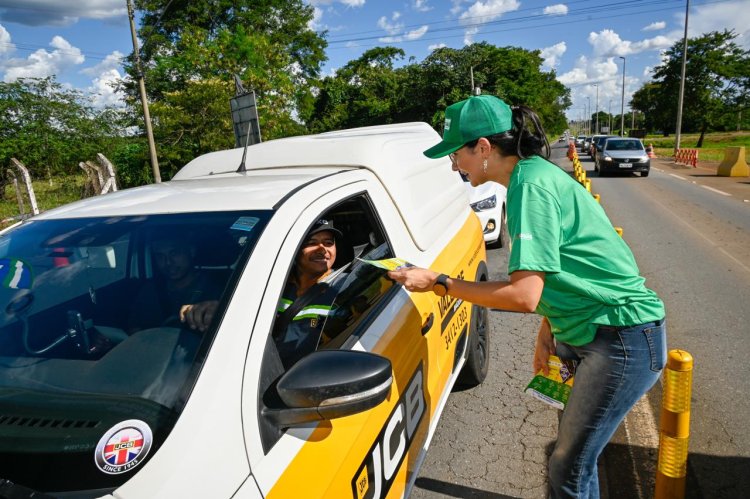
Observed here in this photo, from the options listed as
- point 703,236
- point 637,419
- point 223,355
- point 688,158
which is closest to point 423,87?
point 688,158

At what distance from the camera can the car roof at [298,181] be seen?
197 centimetres

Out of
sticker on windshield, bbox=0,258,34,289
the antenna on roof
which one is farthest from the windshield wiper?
the antenna on roof

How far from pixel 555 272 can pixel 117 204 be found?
5.88ft

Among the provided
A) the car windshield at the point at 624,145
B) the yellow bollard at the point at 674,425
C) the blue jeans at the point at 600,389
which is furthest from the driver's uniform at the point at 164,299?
the car windshield at the point at 624,145

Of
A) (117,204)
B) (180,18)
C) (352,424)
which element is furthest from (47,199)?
(180,18)

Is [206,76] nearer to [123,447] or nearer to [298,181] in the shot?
[298,181]

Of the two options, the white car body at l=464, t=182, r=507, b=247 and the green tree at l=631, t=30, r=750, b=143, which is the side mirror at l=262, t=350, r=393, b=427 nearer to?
the white car body at l=464, t=182, r=507, b=247

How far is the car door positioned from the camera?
1.31 meters

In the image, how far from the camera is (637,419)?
3338 millimetres

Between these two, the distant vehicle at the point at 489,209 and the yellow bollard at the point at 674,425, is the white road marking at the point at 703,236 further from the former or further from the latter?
the yellow bollard at the point at 674,425

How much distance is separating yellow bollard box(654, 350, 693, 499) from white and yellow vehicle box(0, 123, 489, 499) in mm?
1022

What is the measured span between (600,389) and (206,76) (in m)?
25.4

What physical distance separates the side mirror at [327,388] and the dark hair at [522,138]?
35.9 inches

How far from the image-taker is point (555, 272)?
157cm
